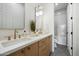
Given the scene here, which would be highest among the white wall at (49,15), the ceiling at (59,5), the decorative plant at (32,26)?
the ceiling at (59,5)

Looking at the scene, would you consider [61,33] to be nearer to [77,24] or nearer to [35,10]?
[77,24]

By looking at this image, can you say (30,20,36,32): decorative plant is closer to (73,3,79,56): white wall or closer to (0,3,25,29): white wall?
(0,3,25,29): white wall

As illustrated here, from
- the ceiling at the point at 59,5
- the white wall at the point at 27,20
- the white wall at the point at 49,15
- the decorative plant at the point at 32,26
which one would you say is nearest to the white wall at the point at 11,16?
the white wall at the point at 27,20

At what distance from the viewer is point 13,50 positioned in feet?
2.66

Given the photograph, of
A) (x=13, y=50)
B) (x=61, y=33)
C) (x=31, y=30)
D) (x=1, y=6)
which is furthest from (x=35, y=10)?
(x=13, y=50)

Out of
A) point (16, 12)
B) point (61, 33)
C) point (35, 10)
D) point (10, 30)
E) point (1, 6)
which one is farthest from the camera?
point (35, 10)

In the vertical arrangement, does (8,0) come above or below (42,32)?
above

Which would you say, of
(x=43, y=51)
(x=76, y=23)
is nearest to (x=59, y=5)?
(x=76, y=23)

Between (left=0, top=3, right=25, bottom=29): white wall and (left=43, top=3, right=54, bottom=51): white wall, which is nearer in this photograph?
(left=0, top=3, right=25, bottom=29): white wall

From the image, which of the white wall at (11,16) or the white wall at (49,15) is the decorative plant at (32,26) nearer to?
the white wall at (11,16)

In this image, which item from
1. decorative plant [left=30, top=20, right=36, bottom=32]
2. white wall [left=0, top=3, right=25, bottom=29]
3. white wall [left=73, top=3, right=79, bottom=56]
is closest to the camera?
white wall [left=0, top=3, right=25, bottom=29]

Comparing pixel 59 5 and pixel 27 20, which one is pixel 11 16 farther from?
pixel 59 5

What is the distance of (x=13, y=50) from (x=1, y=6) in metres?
0.75

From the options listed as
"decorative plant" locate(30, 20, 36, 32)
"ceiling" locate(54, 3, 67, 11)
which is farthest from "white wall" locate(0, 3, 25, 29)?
"ceiling" locate(54, 3, 67, 11)
